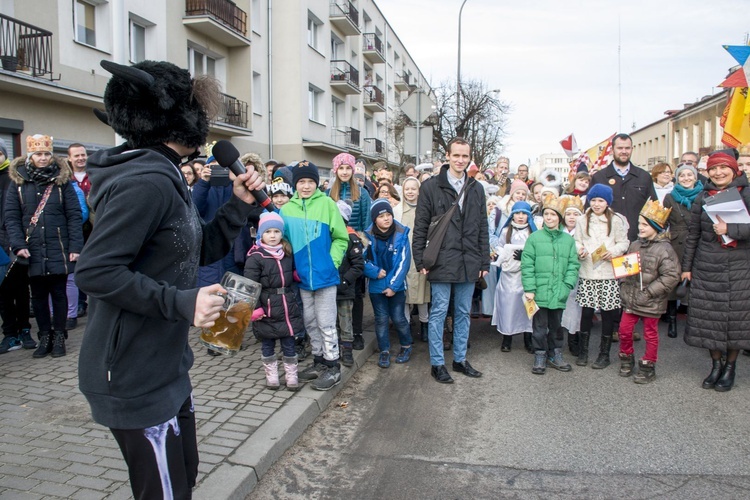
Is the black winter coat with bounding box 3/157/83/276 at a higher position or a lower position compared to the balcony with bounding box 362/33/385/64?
lower

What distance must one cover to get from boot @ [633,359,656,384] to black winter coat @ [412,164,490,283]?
5.86 ft

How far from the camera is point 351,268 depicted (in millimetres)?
6031

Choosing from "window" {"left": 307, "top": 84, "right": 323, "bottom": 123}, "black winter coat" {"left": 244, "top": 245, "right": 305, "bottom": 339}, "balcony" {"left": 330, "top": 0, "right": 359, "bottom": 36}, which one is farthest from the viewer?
"balcony" {"left": 330, "top": 0, "right": 359, "bottom": 36}

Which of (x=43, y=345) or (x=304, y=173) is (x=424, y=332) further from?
(x=43, y=345)

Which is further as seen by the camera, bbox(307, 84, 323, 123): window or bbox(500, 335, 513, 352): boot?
bbox(307, 84, 323, 123): window

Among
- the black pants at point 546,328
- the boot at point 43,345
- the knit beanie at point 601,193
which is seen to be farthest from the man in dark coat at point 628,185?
the boot at point 43,345

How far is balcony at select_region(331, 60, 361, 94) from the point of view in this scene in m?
31.6

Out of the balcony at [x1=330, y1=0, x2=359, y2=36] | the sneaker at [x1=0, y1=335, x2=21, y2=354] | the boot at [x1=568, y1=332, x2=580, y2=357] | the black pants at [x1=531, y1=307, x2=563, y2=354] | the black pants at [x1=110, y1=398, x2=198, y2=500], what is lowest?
the boot at [x1=568, y1=332, x2=580, y2=357]

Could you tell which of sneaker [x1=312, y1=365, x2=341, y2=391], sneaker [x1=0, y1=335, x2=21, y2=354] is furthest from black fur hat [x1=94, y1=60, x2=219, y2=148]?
sneaker [x1=0, y1=335, x2=21, y2=354]

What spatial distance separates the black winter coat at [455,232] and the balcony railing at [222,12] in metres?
15.5

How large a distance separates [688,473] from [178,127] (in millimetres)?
3736

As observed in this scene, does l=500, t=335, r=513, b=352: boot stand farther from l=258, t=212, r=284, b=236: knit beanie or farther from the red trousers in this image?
l=258, t=212, r=284, b=236: knit beanie

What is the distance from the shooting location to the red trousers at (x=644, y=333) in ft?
19.0

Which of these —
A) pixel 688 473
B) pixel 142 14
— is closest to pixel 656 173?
pixel 688 473
